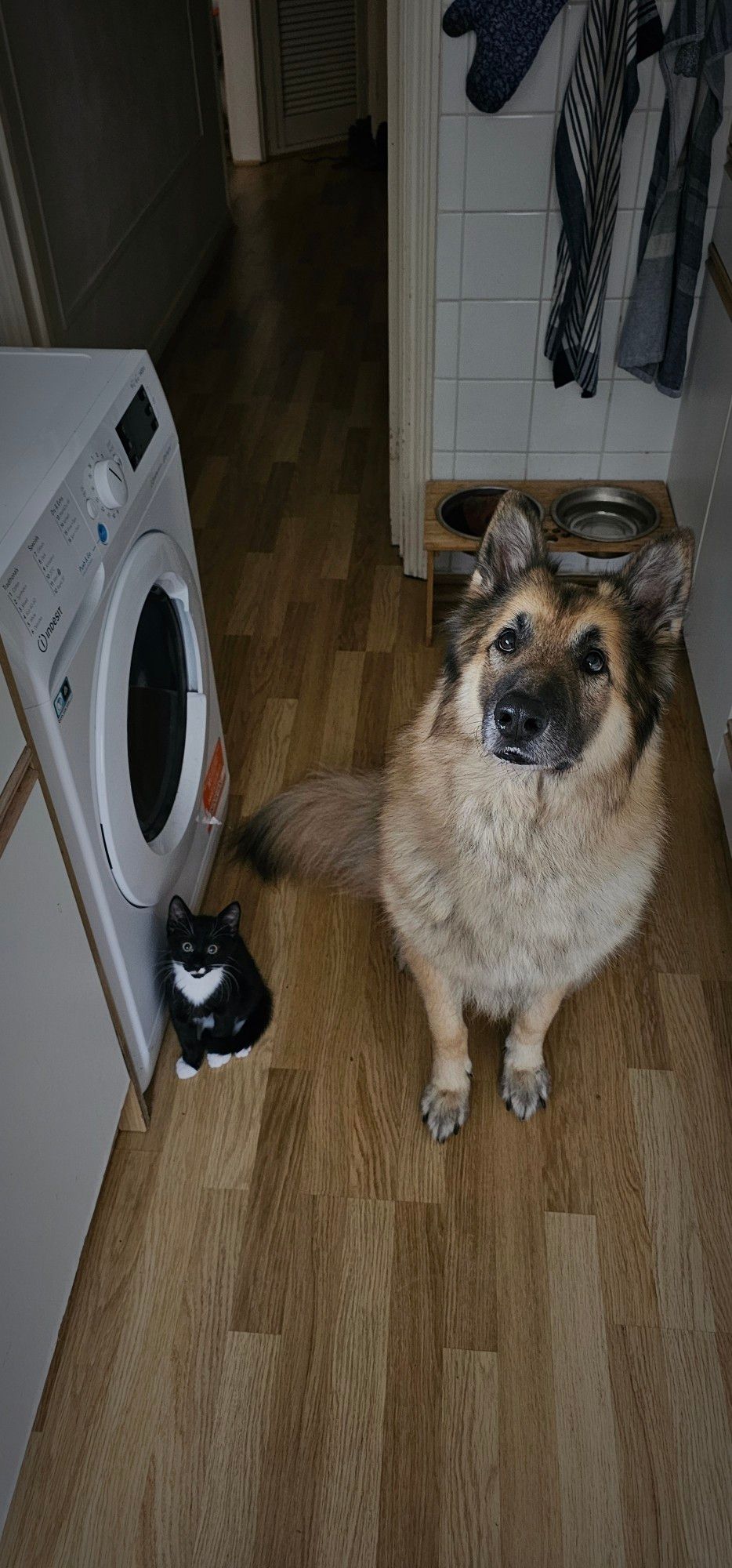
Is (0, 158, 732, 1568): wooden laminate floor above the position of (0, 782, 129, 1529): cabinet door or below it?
below

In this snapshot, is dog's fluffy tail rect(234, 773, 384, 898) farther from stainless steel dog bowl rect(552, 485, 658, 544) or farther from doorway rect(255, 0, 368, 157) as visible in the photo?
doorway rect(255, 0, 368, 157)

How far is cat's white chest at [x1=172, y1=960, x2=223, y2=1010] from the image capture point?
1910 mm

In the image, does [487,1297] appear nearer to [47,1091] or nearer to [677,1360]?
[677,1360]

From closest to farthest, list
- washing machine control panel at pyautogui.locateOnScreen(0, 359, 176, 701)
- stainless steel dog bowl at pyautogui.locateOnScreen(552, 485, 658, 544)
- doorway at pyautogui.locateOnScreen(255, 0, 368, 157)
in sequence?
1. washing machine control panel at pyautogui.locateOnScreen(0, 359, 176, 701)
2. stainless steel dog bowl at pyautogui.locateOnScreen(552, 485, 658, 544)
3. doorway at pyautogui.locateOnScreen(255, 0, 368, 157)

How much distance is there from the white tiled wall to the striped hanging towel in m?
0.06

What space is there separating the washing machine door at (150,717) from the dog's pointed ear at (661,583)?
2.32 feet

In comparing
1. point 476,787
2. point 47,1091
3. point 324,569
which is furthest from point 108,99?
point 47,1091

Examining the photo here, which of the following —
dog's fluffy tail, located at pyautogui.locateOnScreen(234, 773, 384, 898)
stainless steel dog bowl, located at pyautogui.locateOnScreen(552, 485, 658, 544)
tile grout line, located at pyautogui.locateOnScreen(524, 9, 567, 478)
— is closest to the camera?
dog's fluffy tail, located at pyautogui.locateOnScreen(234, 773, 384, 898)

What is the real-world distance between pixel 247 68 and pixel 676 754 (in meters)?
4.74

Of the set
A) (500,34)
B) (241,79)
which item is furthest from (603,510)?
(241,79)

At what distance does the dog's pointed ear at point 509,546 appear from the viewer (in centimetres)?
147

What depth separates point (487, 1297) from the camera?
1.73 metres

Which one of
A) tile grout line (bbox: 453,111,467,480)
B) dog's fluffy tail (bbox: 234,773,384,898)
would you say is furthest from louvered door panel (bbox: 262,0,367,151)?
dog's fluffy tail (bbox: 234,773,384,898)

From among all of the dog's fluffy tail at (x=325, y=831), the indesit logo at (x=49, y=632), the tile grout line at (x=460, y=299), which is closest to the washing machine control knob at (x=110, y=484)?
the indesit logo at (x=49, y=632)
